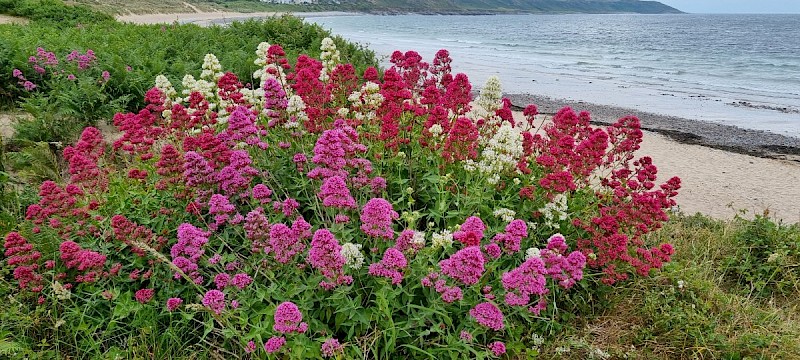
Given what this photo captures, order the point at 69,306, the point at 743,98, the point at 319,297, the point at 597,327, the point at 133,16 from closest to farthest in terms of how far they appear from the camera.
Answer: the point at 319,297, the point at 69,306, the point at 597,327, the point at 743,98, the point at 133,16

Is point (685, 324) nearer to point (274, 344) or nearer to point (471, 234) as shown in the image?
point (471, 234)

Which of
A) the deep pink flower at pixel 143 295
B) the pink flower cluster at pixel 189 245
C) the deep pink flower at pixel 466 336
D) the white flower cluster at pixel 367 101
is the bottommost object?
the deep pink flower at pixel 143 295

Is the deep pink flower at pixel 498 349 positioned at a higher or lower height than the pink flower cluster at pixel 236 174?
lower

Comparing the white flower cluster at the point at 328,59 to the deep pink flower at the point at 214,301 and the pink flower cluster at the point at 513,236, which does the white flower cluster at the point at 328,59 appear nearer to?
the pink flower cluster at the point at 513,236

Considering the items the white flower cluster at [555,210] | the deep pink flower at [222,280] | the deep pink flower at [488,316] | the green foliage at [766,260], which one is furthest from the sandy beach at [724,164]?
the deep pink flower at [222,280]

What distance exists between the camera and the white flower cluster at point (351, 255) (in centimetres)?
330

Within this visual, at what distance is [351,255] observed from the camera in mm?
3381

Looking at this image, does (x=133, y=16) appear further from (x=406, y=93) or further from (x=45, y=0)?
(x=406, y=93)

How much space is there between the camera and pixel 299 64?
5535 mm

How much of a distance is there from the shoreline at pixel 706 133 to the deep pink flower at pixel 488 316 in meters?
13.8

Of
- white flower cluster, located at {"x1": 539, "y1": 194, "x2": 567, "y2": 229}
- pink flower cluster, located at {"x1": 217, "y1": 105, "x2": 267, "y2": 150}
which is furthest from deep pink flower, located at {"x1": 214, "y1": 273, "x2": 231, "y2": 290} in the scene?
white flower cluster, located at {"x1": 539, "y1": 194, "x2": 567, "y2": 229}

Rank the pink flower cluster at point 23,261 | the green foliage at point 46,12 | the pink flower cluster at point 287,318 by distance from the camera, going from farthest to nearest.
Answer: the green foliage at point 46,12 → the pink flower cluster at point 23,261 → the pink flower cluster at point 287,318

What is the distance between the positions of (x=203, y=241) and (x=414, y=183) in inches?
90.4

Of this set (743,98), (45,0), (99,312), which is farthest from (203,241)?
(743,98)
